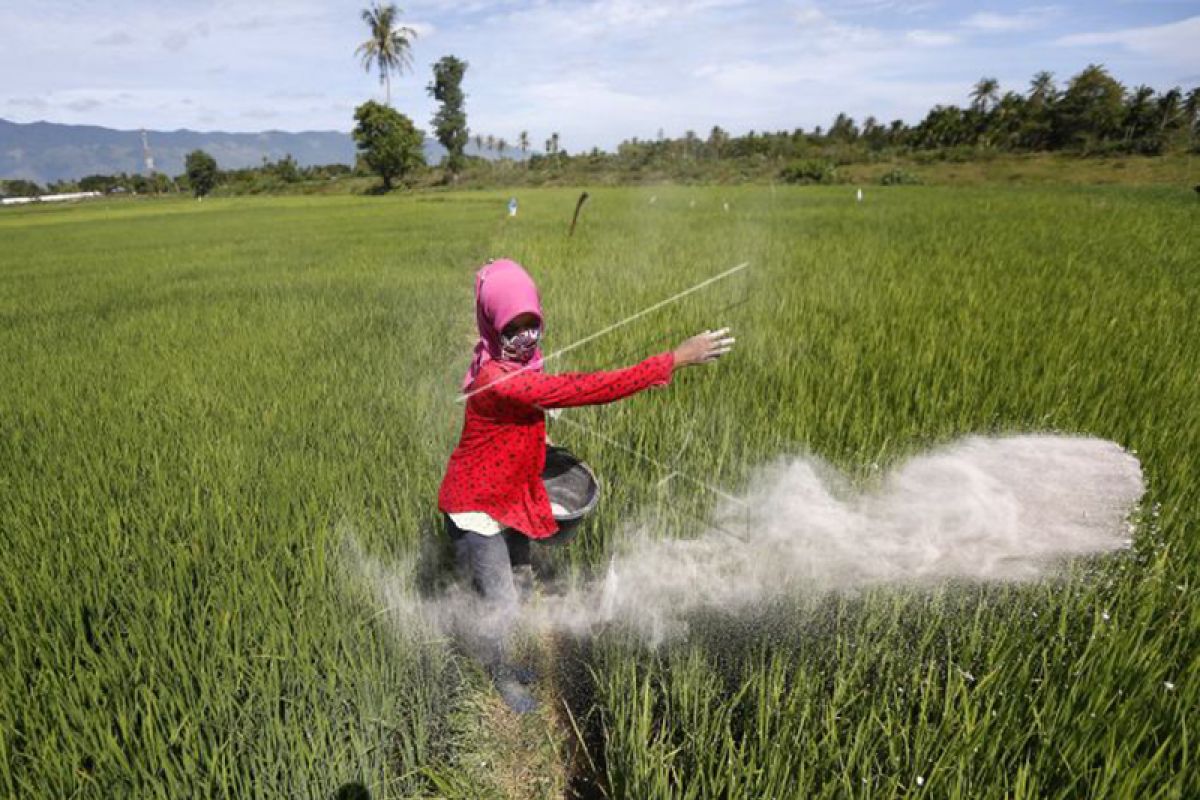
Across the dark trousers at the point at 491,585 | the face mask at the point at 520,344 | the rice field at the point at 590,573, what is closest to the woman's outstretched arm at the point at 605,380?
the face mask at the point at 520,344

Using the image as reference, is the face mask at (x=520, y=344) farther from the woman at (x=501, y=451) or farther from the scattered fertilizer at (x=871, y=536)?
the scattered fertilizer at (x=871, y=536)

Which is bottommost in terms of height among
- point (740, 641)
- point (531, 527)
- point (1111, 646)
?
point (740, 641)

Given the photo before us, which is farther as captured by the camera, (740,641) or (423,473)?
A: (423,473)

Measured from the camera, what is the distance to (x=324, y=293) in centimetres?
664

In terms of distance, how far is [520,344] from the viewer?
5.46 ft

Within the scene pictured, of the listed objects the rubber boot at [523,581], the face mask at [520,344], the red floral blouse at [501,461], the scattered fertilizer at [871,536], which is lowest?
the rubber boot at [523,581]

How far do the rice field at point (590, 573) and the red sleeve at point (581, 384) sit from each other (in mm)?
710

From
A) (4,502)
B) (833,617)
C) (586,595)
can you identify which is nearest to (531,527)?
(586,595)

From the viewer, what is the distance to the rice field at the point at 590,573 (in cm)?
131

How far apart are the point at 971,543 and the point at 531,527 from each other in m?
1.42

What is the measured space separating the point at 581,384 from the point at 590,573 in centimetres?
96

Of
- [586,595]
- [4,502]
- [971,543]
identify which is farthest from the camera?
[4,502]

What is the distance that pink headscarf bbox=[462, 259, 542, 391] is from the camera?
1549mm

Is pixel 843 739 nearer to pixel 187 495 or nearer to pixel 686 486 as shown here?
pixel 686 486
